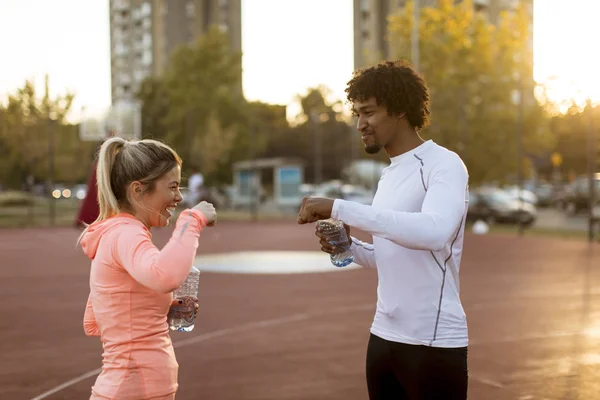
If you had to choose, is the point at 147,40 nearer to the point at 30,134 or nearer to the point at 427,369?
the point at 30,134

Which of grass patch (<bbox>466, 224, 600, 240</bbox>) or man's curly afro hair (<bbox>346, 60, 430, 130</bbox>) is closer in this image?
man's curly afro hair (<bbox>346, 60, 430, 130</bbox>)

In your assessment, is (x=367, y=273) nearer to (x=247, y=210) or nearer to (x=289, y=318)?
(x=289, y=318)

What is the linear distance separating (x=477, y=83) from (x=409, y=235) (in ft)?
94.3

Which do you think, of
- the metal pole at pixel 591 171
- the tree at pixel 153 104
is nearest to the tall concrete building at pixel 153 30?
the tree at pixel 153 104

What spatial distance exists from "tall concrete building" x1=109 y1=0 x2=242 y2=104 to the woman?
87.2 metres

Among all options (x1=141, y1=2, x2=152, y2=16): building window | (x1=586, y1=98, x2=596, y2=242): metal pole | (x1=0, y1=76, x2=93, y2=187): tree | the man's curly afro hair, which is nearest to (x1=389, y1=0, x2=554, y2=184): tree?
(x1=586, y1=98, x2=596, y2=242): metal pole

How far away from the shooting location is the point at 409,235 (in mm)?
2623

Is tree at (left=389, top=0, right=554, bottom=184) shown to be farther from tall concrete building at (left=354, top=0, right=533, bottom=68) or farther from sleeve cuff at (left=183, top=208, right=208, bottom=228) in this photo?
tall concrete building at (left=354, top=0, right=533, bottom=68)

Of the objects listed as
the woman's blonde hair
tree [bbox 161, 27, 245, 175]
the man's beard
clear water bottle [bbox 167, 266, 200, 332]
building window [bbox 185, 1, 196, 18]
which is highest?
building window [bbox 185, 1, 196, 18]

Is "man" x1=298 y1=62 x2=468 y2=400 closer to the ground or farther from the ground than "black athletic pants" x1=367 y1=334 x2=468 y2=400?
farther from the ground

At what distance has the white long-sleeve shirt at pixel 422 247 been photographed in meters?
2.66

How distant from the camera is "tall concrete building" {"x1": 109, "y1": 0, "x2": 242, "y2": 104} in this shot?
9250 cm

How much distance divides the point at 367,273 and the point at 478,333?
577 centimetres

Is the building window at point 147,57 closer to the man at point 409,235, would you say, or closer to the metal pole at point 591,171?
the metal pole at point 591,171
